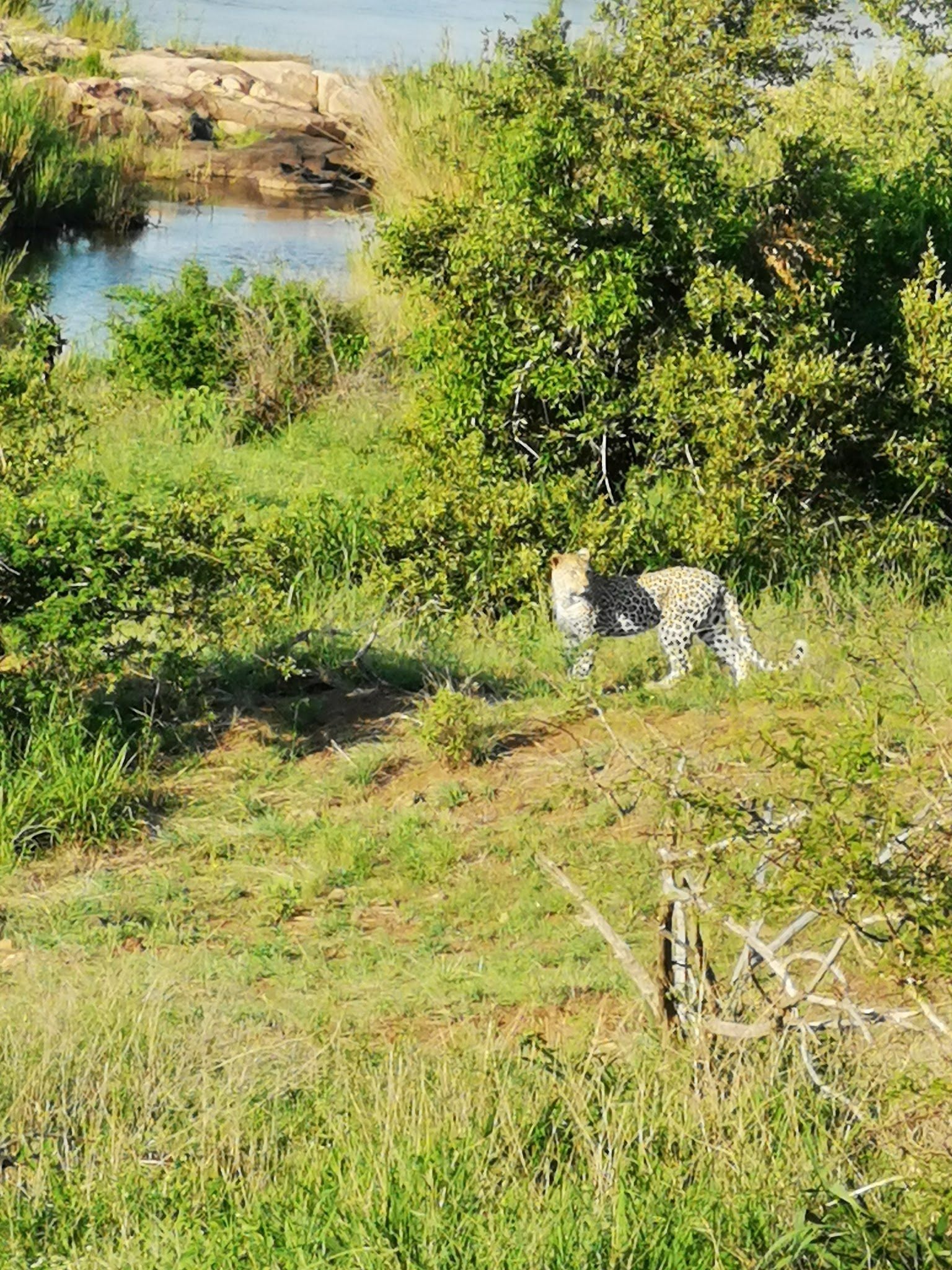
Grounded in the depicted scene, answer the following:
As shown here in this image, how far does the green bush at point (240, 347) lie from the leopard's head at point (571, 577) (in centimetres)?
647

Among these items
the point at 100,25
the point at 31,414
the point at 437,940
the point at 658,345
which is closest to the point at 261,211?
the point at 100,25

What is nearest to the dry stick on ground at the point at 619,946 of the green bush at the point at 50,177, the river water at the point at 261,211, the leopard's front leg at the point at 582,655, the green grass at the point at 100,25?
the leopard's front leg at the point at 582,655

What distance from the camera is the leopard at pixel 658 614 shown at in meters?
8.41

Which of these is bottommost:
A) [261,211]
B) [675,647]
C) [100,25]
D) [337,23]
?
[261,211]

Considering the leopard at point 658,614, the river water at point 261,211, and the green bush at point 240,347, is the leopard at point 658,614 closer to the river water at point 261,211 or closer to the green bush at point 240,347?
the river water at point 261,211

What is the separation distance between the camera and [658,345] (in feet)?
35.7

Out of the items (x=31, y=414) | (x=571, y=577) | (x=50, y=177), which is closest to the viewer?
(x=571, y=577)

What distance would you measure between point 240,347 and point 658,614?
7.14 m

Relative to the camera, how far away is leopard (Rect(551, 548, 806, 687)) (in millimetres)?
8414

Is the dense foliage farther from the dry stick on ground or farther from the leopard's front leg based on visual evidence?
A: the dry stick on ground

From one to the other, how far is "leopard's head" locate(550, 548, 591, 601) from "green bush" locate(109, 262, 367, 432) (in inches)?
255

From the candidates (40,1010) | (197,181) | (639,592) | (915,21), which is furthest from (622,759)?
(197,181)

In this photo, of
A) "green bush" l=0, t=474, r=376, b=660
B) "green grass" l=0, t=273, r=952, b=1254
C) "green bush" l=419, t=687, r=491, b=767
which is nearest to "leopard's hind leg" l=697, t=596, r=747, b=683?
"green grass" l=0, t=273, r=952, b=1254

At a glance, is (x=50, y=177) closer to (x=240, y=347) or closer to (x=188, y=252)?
(x=188, y=252)
